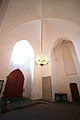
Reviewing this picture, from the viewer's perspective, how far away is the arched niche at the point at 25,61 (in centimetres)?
579

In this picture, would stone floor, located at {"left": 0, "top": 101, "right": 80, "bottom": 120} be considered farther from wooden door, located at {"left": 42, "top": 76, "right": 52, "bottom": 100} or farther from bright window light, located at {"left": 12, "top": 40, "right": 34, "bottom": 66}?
bright window light, located at {"left": 12, "top": 40, "right": 34, "bottom": 66}

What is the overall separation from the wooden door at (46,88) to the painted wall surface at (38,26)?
30 cm

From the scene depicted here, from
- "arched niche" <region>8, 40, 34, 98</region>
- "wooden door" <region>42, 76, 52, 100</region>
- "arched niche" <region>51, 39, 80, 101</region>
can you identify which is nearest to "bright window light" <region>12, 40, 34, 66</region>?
"arched niche" <region>8, 40, 34, 98</region>

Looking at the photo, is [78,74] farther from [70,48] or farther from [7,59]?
[7,59]

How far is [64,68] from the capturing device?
641 cm

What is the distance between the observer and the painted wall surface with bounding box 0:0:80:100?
4004 mm

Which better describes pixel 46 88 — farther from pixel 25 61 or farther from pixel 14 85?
pixel 25 61

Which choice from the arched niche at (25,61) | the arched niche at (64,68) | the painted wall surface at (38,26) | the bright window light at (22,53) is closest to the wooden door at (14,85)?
the arched niche at (25,61)

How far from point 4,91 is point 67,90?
536 centimetres

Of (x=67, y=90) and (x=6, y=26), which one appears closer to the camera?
(x=6, y=26)

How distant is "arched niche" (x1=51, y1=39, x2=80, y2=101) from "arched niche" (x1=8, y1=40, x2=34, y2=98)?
2.45 metres

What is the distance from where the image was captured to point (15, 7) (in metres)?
3.97

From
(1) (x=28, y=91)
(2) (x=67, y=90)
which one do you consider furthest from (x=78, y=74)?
(1) (x=28, y=91)

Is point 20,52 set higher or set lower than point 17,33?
lower
